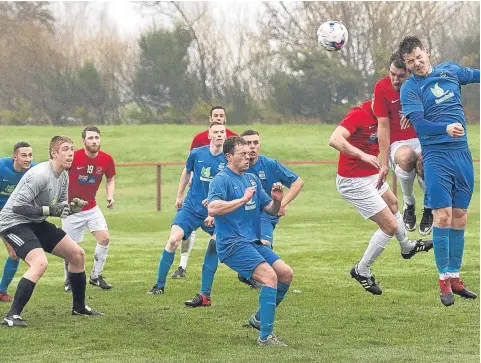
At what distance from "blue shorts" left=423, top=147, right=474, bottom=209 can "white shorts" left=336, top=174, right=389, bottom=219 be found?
1989mm

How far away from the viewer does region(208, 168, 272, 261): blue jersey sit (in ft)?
29.8

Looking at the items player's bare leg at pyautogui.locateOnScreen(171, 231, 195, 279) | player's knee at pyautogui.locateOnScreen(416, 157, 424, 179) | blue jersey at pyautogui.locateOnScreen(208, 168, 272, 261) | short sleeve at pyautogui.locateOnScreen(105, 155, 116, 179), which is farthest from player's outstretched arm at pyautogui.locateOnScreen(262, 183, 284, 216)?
player's bare leg at pyautogui.locateOnScreen(171, 231, 195, 279)

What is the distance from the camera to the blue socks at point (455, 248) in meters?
8.90

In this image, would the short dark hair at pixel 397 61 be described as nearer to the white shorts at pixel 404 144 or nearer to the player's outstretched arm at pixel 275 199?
the white shorts at pixel 404 144

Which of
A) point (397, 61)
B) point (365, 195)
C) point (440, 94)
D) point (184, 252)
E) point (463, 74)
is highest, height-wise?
point (397, 61)

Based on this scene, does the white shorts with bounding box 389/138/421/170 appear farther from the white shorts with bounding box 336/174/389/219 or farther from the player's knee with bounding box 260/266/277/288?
the player's knee with bounding box 260/266/277/288

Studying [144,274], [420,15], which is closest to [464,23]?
[420,15]

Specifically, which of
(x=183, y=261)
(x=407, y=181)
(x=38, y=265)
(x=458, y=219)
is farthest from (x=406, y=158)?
(x=183, y=261)

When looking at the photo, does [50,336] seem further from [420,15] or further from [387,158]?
[420,15]

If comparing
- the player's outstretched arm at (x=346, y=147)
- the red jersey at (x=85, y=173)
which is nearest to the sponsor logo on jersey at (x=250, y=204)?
the player's outstretched arm at (x=346, y=147)

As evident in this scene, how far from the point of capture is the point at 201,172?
12.0 m

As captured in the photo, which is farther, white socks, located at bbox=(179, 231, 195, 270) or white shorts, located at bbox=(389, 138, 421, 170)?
white socks, located at bbox=(179, 231, 195, 270)

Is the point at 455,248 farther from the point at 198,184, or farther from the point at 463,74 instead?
the point at 198,184

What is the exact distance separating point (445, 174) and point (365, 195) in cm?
223
